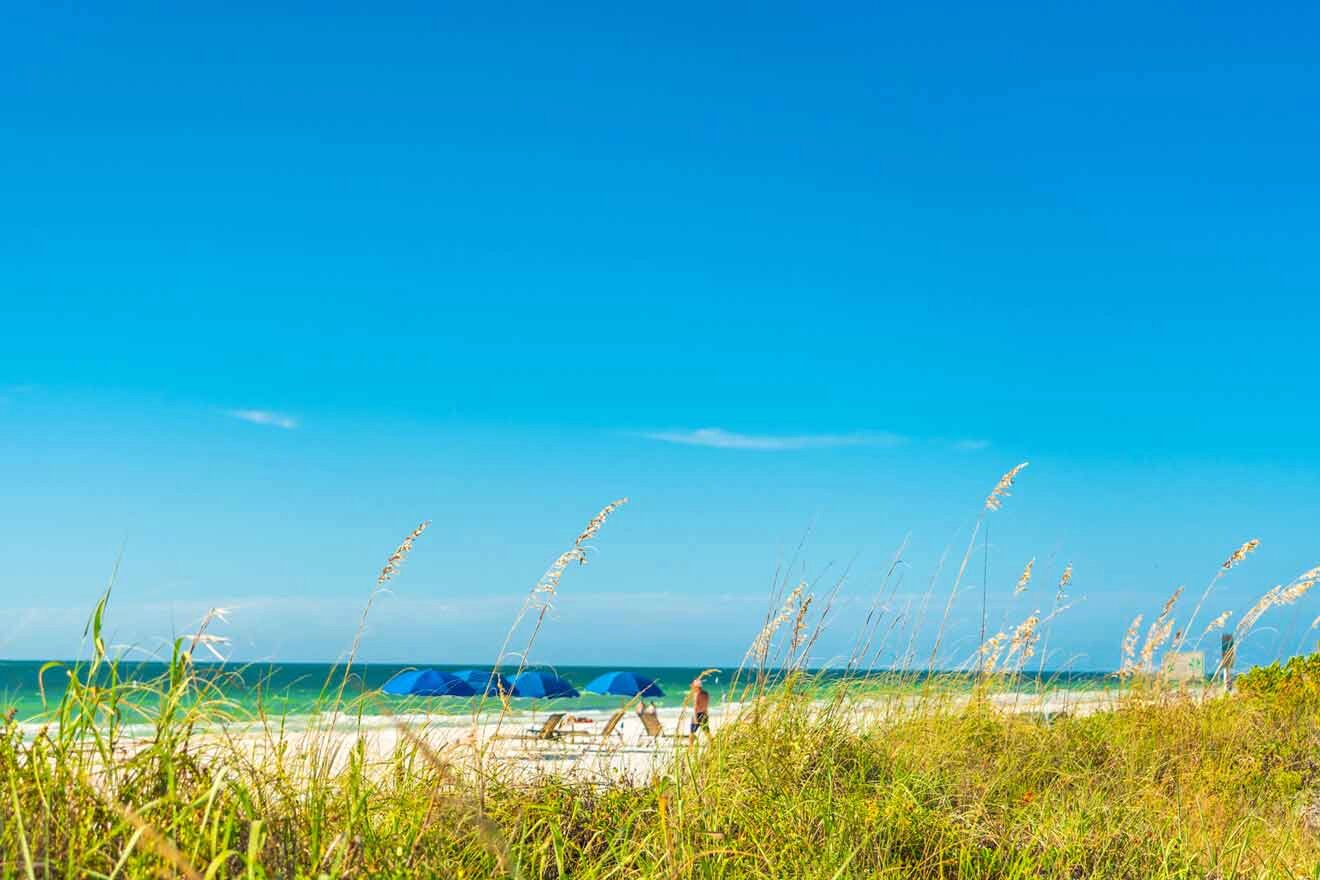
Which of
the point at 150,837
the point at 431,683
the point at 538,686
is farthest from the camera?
the point at 538,686

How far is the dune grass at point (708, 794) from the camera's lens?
108 inches

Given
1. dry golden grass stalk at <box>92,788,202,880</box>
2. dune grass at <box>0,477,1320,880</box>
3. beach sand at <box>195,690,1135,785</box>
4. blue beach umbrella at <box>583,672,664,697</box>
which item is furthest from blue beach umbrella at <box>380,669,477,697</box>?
dry golden grass stalk at <box>92,788,202,880</box>

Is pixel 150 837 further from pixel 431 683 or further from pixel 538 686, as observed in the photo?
pixel 538 686

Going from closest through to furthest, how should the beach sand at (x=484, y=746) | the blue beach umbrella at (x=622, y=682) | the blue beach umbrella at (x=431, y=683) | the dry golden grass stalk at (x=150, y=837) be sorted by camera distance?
1. the dry golden grass stalk at (x=150, y=837)
2. the beach sand at (x=484, y=746)
3. the blue beach umbrella at (x=431, y=683)
4. the blue beach umbrella at (x=622, y=682)

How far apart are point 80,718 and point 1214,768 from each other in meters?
6.72

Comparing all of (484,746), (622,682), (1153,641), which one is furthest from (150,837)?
(622,682)

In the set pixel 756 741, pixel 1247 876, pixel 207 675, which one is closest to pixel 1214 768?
pixel 1247 876

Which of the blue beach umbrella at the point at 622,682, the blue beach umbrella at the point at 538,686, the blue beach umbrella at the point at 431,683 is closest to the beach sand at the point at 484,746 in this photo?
the blue beach umbrella at the point at 431,683

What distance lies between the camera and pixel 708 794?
4164 mm

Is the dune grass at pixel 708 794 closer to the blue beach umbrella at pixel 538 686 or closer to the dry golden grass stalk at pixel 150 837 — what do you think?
the dry golden grass stalk at pixel 150 837

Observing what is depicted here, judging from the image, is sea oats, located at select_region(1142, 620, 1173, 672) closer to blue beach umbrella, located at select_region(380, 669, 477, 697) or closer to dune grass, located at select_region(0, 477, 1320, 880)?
dune grass, located at select_region(0, 477, 1320, 880)

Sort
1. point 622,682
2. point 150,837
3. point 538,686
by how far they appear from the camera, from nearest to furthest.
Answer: point 150,837, point 538,686, point 622,682

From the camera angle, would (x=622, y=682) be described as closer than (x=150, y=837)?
No

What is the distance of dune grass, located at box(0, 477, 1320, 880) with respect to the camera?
A: 276cm
